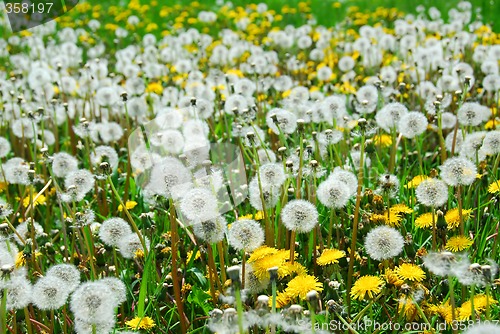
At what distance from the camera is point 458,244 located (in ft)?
7.31

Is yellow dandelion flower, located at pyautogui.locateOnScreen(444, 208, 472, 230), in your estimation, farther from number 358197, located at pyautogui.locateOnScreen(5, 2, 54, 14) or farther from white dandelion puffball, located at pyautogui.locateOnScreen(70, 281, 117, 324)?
→ number 358197, located at pyautogui.locateOnScreen(5, 2, 54, 14)

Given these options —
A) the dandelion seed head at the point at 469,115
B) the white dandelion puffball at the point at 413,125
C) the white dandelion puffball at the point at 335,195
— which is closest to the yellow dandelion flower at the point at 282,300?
the white dandelion puffball at the point at 335,195

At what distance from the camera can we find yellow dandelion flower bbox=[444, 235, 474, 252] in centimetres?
221

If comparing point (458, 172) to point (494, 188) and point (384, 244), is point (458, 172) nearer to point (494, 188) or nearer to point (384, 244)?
point (494, 188)

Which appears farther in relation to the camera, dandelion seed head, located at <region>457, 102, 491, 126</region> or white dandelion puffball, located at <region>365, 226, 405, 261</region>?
dandelion seed head, located at <region>457, 102, 491, 126</region>

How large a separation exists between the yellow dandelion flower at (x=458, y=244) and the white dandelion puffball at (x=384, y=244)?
0.88ft

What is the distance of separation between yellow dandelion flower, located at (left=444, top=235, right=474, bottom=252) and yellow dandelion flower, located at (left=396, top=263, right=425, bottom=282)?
0.99ft

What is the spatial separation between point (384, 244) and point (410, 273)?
0.14 m

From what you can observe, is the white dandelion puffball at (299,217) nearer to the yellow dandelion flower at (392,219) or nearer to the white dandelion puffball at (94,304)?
the yellow dandelion flower at (392,219)

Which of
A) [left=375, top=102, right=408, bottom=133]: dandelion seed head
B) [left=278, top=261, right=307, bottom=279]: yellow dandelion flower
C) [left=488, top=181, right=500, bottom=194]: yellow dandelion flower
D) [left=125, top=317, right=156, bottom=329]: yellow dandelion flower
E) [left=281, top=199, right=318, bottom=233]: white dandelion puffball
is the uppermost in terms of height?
[left=375, top=102, right=408, bottom=133]: dandelion seed head

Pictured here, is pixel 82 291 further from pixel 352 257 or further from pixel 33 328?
pixel 352 257

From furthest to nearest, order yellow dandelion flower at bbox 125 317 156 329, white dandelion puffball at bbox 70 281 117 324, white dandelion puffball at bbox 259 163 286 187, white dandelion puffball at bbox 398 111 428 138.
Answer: white dandelion puffball at bbox 398 111 428 138
white dandelion puffball at bbox 259 163 286 187
yellow dandelion flower at bbox 125 317 156 329
white dandelion puffball at bbox 70 281 117 324

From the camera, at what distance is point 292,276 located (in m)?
2.13

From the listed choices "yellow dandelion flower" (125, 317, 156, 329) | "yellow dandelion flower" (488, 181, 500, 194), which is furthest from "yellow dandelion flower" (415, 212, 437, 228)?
"yellow dandelion flower" (125, 317, 156, 329)
